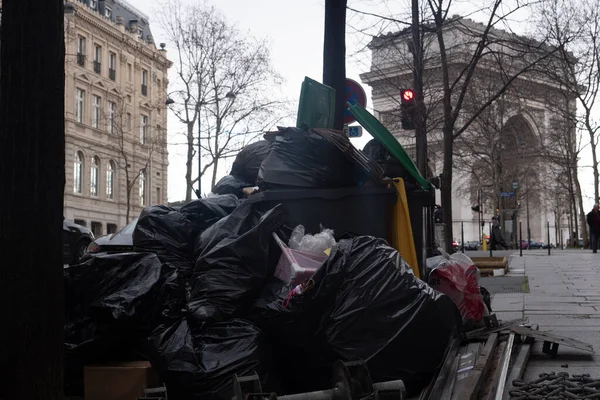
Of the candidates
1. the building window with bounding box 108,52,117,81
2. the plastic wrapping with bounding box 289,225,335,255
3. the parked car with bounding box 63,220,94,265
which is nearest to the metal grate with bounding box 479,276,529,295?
the plastic wrapping with bounding box 289,225,335,255

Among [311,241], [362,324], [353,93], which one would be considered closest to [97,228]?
[353,93]

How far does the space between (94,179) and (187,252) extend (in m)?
40.6

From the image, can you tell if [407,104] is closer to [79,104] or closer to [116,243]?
[116,243]

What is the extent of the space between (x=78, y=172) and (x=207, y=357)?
40630 mm

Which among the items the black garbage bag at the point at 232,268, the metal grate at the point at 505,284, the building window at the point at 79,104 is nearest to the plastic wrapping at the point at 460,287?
the black garbage bag at the point at 232,268

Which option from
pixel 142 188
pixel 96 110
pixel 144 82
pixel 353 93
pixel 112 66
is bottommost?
pixel 353 93

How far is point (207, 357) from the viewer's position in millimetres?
3854

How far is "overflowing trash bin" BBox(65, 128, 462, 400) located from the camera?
3.89 m

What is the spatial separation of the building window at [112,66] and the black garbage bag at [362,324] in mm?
44666

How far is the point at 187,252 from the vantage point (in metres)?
5.07

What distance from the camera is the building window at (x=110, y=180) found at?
45.4m

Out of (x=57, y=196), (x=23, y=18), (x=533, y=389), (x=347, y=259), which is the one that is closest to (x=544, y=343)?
(x=533, y=389)

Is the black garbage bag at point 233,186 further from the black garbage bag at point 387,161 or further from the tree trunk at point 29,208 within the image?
the tree trunk at point 29,208

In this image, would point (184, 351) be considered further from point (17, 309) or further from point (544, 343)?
point (544, 343)
